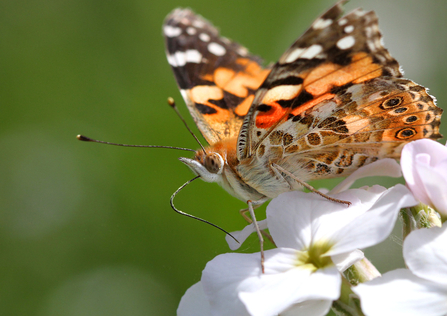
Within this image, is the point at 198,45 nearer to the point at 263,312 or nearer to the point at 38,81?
the point at 263,312

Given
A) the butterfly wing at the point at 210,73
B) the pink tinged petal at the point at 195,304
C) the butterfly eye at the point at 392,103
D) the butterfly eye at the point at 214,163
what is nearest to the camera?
the pink tinged petal at the point at 195,304

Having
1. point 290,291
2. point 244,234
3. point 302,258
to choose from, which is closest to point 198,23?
point 244,234

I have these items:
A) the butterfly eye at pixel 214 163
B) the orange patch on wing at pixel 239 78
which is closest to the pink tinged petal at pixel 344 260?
the butterfly eye at pixel 214 163

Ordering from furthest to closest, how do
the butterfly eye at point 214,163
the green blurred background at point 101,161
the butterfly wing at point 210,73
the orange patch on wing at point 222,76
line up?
the green blurred background at point 101,161 → the orange patch on wing at point 222,76 → the butterfly wing at point 210,73 → the butterfly eye at point 214,163

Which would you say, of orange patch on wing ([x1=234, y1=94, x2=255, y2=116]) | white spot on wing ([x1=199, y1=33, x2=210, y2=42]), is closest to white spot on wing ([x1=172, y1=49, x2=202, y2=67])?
white spot on wing ([x1=199, y1=33, x2=210, y2=42])

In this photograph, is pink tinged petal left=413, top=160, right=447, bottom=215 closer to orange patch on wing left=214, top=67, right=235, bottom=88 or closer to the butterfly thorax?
the butterfly thorax

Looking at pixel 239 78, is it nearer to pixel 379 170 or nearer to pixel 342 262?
pixel 379 170

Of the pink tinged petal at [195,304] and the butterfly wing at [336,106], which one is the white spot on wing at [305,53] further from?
the pink tinged petal at [195,304]
